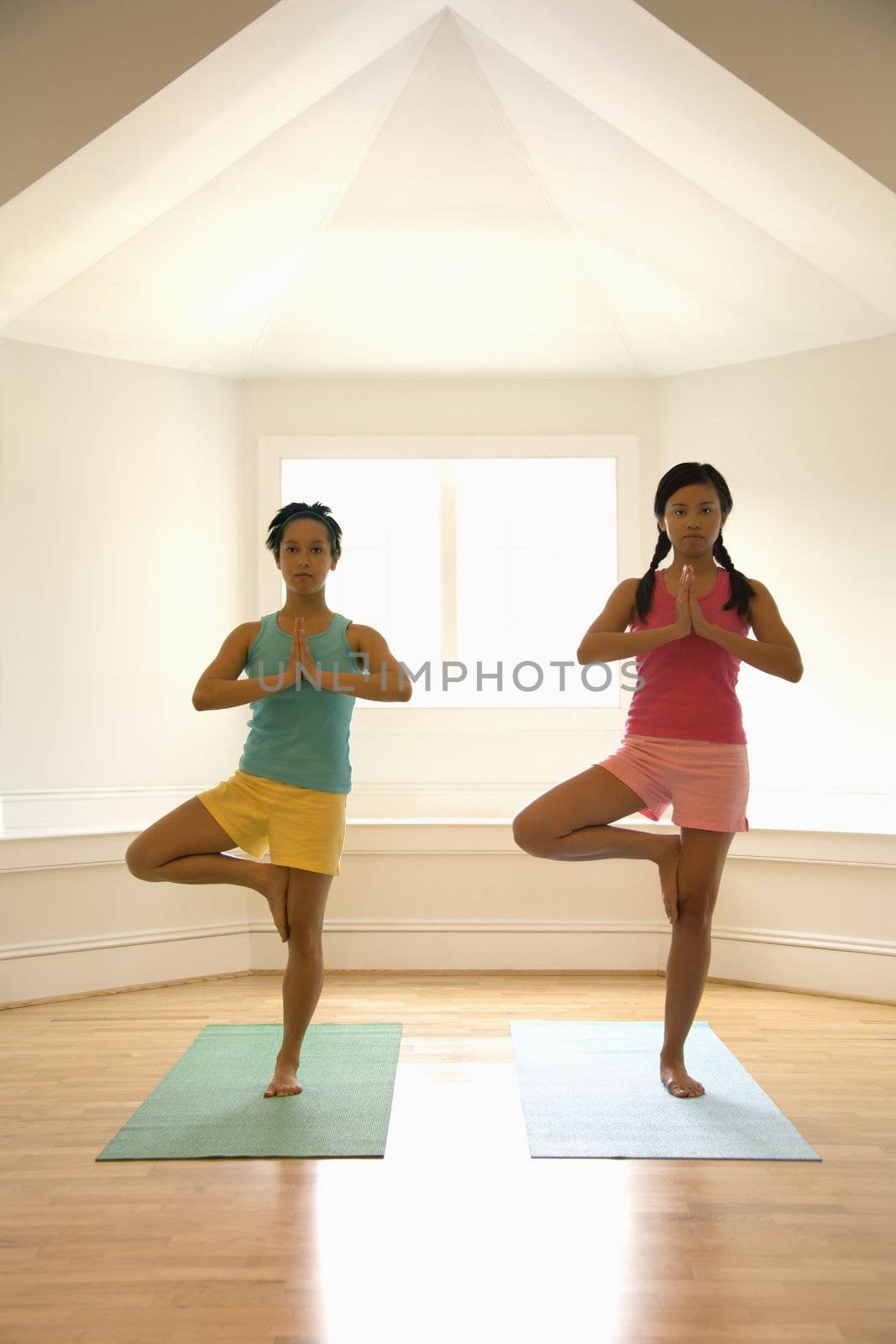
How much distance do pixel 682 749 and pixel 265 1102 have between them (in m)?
1.42

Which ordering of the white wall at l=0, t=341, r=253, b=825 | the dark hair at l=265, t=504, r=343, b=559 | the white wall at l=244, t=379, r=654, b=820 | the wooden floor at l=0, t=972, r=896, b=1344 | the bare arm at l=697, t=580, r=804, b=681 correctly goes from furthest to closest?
the white wall at l=244, t=379, r=654, b=820 → the white wall at l=0, t=341, r=253, b=825 → the dark hair at l=265, t=504, r=343, b=559 → the bare arm at l=697, t=580, r=804, b=681 → the wooden floor at l=0, t=972, r=896, b=1344

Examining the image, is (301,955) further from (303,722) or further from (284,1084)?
(303,722)

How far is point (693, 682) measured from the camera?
3.06 metres

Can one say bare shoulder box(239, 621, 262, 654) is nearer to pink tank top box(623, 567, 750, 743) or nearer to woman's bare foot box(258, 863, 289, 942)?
woman's bare foot box(258, 863, 289, 942)

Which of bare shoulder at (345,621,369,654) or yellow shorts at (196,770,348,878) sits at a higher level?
bare shoulder at (345,621,369,654)

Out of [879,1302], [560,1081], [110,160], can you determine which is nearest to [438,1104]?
[560,1081]

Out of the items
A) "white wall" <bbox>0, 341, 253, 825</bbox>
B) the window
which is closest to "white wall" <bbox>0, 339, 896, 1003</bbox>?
"white wall" <bbox>0, 341, 253, 825</bbox>

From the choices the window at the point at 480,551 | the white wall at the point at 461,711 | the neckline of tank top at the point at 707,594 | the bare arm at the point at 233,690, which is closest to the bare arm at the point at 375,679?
the bare arm at the point at 233,690

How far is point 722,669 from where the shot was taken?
3080mm

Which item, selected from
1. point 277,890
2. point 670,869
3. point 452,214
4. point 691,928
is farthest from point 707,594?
point 452,214

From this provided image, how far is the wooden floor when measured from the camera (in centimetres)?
190

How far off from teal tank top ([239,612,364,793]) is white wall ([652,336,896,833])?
2.14 metres

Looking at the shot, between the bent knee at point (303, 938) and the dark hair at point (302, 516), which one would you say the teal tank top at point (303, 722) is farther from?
the bent knee at point (303, 938)

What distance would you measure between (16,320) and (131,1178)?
3264mm
